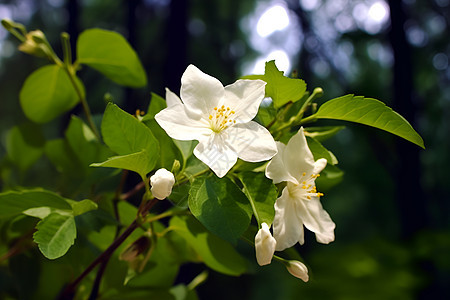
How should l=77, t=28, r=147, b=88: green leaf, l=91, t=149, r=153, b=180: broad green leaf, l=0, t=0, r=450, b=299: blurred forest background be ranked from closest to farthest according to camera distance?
1. l=91, t=149, r=153, b=180: broad green leaf
2. l=77, t=28, r=147, b=88: green leaf
3. l=0, t=0, r=450, b=299: blurred forest background

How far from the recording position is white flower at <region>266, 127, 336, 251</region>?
0.28 m

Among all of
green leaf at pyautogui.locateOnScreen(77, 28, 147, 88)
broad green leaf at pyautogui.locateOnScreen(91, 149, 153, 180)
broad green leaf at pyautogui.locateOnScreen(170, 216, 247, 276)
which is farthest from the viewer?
green leaf at pyautogui.locateOnScreen(77, 28, 147, 88)

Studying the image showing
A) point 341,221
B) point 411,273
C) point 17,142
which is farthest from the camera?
point 341,221

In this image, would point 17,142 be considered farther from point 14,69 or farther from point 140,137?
point 14,69

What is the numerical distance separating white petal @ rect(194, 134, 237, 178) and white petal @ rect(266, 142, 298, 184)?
1.1 inches

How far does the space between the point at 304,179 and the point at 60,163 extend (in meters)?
0.30

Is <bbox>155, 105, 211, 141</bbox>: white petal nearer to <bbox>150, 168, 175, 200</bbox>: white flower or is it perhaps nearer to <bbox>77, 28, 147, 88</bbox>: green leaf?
<bbox>150, 168, 175, 200</bbox>: white flower

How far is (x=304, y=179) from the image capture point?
31 cm

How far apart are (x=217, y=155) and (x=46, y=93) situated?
0.32 meters

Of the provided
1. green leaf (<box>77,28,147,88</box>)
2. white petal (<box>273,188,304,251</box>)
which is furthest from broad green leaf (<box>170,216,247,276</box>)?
green leaf (<box>77,28,147,88</box>)

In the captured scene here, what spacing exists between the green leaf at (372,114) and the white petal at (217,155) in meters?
0.08

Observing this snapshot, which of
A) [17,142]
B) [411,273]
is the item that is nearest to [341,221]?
[411,273]

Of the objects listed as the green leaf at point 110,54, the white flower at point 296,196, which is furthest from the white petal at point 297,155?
the green leaf at point 110,54

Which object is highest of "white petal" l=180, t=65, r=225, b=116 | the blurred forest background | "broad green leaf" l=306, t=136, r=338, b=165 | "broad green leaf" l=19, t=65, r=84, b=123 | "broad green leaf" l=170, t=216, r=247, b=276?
"white petal" l=180, t=65, r=225, b=116
